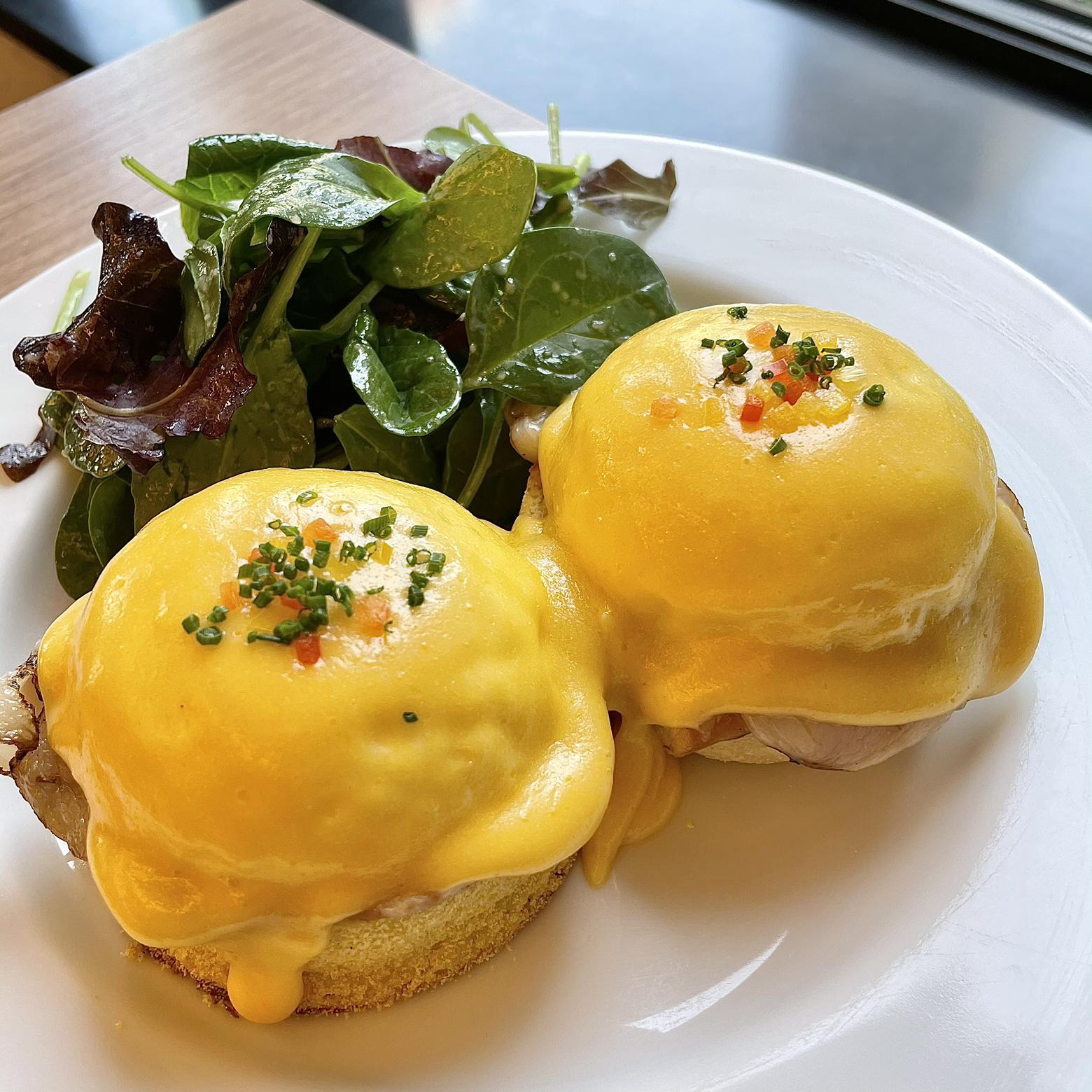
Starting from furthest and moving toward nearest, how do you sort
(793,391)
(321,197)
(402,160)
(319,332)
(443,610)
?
(402,160), (319,332), (321,197), (793,391), (443,610)

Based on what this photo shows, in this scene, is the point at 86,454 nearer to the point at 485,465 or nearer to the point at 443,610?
the point at 485,465

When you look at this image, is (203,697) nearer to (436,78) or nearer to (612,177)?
(612,177)

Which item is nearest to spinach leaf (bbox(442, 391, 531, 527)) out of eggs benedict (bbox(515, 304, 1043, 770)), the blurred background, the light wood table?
eggs benedict (bbox(515, 304, 1043, 770))

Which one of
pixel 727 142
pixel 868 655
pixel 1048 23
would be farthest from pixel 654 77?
pixel 868 655

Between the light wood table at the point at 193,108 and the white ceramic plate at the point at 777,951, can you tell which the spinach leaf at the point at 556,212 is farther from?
the white ceramic plate at the point at 777,951

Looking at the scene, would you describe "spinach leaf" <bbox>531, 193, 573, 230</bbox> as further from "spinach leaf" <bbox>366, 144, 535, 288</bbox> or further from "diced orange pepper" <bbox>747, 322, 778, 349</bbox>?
"diced orange pepper" <bbox>747, 322, 778, 349</bbox>

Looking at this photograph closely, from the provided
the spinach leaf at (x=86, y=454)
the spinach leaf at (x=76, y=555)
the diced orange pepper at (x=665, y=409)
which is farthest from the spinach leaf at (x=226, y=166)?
the diced orange pepper at (x=665, y=409)

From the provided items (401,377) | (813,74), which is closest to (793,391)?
(401,377)
